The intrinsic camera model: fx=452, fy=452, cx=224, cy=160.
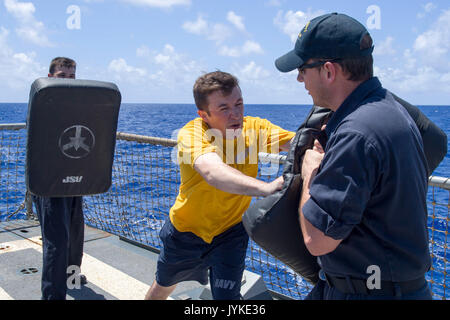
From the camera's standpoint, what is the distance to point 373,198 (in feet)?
5.49

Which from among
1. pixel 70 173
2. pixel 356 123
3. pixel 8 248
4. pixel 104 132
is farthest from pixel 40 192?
pixel 356 123

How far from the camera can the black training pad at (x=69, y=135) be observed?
3115mm

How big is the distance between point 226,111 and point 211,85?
19cm

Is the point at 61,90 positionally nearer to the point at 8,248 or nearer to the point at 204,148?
the point at 204,148

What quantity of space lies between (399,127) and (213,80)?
1430 mm

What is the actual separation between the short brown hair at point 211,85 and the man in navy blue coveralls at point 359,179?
0.93m

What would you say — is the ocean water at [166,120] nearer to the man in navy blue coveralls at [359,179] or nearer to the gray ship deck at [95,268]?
the gray ship deck at [95,268]

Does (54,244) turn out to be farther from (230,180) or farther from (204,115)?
(230,180)

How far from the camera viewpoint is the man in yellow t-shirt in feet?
9.23

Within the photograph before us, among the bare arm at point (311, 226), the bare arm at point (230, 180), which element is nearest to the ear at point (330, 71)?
the bare arm at point (311, 226)

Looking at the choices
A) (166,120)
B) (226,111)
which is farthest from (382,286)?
(166,120)

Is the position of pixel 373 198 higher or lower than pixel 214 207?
higher

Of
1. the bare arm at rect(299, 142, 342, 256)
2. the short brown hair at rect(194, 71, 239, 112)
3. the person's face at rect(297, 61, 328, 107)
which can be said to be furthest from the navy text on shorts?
the person's face at rect(297, 61, 328, 107)
